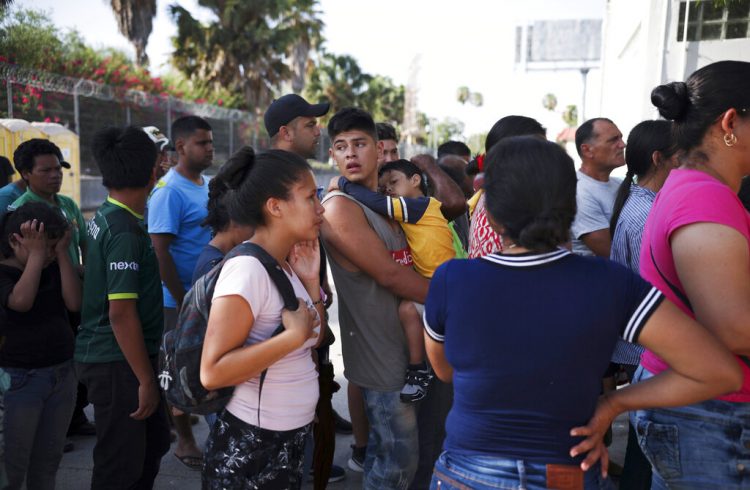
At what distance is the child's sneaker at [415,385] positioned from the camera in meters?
2.63

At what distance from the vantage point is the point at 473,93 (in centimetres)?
11312

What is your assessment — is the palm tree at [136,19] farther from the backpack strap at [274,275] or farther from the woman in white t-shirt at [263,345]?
the backpack strap at [274,275]

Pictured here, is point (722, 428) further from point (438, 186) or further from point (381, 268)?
point (438, 186)

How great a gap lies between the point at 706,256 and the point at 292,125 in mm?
2443

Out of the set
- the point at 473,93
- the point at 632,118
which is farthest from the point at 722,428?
the point at 473,93

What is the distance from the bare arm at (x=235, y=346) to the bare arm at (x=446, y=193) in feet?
5.63

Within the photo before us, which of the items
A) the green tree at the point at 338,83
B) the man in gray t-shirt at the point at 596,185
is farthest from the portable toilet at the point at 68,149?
the green tree at the point at 338,83

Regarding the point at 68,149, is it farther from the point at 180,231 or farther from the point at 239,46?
the point at 239,46

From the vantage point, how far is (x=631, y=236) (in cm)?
300

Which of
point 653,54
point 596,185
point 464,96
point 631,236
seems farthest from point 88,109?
point 464,96

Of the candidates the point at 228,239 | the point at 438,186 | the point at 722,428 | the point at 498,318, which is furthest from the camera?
the point at 438,186

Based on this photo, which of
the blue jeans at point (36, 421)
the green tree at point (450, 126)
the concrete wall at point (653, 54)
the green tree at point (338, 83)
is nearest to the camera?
→ the blue jeans at point (36, 421)

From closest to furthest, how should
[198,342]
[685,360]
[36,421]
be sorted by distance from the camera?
[685,360] → [198,342] → [36,421]

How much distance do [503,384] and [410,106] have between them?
4453cm
